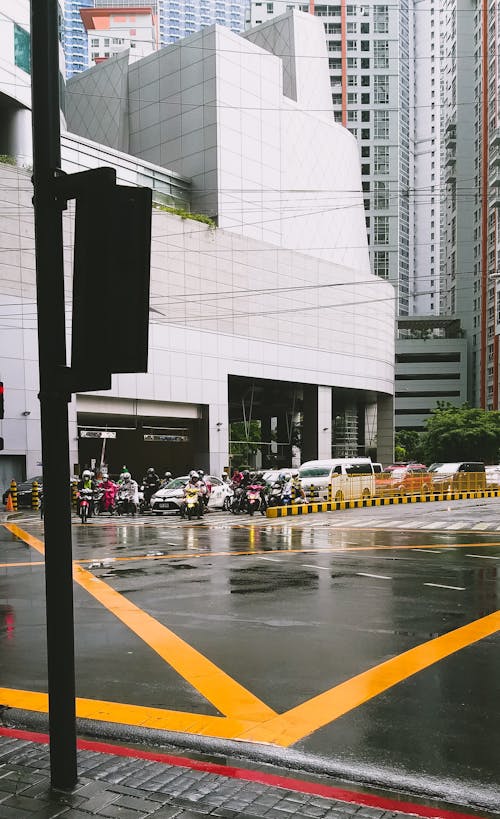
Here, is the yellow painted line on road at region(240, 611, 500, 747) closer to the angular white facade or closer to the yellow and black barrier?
the yellow and black barrier

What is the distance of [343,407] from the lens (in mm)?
75000

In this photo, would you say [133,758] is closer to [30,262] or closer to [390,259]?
[30,262]

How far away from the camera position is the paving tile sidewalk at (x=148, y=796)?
3.42 metres

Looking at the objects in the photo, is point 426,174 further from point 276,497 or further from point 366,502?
point 276,497

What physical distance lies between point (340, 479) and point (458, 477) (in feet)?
32.3

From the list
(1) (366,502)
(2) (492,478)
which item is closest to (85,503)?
(1) (366,502)

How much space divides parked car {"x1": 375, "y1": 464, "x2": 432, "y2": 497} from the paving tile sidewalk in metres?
31.4

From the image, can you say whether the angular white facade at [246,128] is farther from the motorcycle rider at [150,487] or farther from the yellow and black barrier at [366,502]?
the motorcycle rider at [150,487]

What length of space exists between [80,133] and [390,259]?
75494 mm

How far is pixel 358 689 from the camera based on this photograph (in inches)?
219

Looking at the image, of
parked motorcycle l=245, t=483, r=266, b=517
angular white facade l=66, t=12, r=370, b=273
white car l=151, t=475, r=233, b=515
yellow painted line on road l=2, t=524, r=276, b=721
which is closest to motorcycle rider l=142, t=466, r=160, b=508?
white car l=151, t=475, r=233, b=515

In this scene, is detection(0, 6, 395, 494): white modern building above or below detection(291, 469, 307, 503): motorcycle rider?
above

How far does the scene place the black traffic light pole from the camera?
3.62 m

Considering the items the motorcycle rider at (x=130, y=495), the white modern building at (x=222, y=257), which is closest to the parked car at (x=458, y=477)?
the white modern building at (x=222, y=257)
